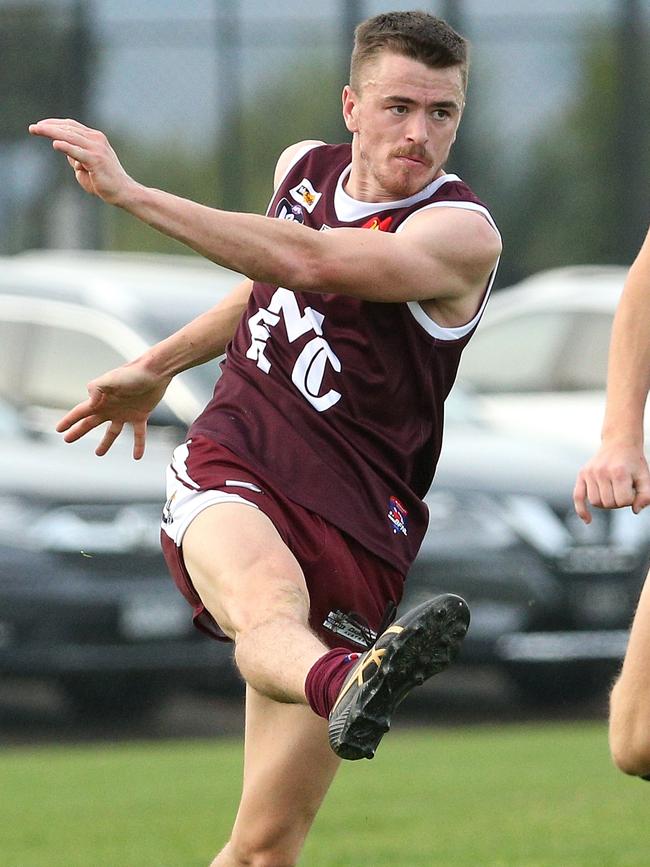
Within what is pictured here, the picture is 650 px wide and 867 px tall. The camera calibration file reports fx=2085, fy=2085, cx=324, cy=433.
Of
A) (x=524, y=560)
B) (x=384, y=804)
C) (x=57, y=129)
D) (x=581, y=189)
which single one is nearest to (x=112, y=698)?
(x=524, y=560)

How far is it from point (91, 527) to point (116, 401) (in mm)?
5354

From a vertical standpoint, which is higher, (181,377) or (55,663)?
(181,377)

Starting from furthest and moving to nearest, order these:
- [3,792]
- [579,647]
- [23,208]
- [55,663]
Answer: [23,208] < [579,647] < [55,663] < [3,792]

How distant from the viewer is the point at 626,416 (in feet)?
16.6

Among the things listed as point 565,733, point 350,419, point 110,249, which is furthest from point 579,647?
point 110,249

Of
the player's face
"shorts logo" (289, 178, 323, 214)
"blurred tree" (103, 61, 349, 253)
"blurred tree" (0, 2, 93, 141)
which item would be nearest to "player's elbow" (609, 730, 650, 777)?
the player's face

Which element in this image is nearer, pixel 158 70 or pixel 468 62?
pixel 468 62

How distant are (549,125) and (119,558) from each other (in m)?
13.7

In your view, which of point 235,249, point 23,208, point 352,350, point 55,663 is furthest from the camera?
point 23,208

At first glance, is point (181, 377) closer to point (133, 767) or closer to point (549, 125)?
point (133, 767)

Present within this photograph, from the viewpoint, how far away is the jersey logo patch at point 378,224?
5512 millimetres

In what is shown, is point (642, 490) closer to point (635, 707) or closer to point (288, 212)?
point (635, 707)

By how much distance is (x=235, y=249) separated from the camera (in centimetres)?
508

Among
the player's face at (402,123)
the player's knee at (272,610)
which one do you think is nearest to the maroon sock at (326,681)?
the player's knee at (272,610)
